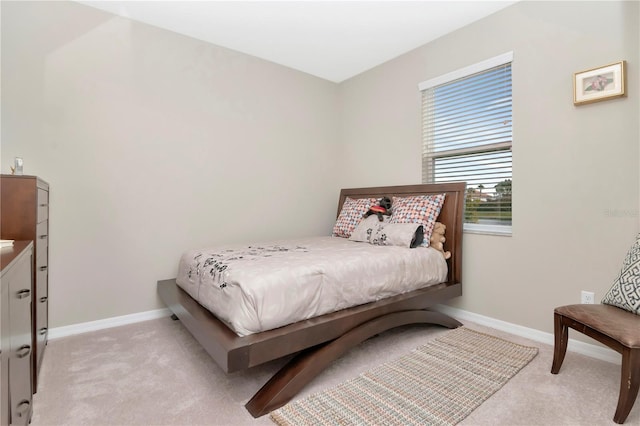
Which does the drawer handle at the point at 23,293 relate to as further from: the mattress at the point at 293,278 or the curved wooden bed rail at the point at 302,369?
the curved wooden bed rail at the point at 302,369

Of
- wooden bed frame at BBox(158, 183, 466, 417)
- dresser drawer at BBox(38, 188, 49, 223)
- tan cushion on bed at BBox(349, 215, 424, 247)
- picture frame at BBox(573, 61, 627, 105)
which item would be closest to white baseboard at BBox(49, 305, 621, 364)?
wooden bed frame at BBox(158, 183, 466, 417)

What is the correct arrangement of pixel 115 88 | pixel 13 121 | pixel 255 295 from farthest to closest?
pixel 115 88 < pixel 13 121 < pixel 255 295

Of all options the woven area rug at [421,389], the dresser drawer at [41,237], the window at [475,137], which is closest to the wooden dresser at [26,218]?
the dresser drawer at [41,237]

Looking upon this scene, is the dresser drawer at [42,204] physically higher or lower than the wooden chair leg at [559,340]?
higher

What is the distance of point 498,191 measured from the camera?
2684 millimetres

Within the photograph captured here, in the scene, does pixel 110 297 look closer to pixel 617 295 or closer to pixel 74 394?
pixel 74 394

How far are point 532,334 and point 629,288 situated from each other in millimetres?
905

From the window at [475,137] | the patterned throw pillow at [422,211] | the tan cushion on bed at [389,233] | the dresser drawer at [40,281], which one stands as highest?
the window at [475,137]

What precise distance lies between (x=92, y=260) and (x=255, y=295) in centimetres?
175

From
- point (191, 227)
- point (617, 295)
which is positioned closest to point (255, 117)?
point (191, 227)

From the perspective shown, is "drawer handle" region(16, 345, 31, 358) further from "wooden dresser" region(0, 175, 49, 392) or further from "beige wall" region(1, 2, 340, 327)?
"beige wall" region(1, 2, 340, 327)

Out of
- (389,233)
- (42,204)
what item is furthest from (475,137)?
(42,204)

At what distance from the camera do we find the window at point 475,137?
2.63m

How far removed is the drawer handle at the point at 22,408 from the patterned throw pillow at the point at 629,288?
9.00 feet
